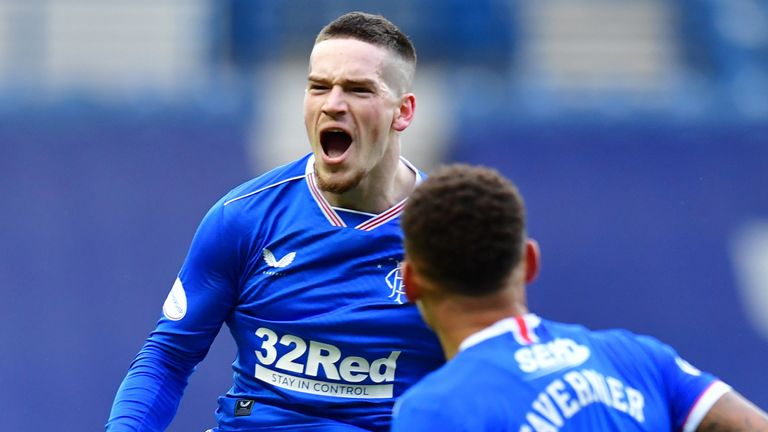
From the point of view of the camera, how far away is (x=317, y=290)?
4.25 metres

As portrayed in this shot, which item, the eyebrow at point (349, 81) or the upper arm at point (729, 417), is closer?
the upper arm at point (729, 417)

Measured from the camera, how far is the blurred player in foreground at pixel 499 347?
9.14 feet

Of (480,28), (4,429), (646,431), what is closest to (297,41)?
(480,28)

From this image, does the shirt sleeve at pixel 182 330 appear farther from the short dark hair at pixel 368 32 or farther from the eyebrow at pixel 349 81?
the short dark hair at pixel 368 32

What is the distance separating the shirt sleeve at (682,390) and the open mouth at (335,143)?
5.21 ft

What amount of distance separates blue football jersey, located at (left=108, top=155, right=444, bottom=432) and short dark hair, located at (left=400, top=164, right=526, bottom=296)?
→ 1269 mm

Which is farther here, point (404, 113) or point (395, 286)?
point (404, 113)

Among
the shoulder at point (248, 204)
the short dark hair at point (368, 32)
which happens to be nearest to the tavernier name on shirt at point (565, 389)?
the shoulder at point (248, 204)

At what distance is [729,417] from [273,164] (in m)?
8.14

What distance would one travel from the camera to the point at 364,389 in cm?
421

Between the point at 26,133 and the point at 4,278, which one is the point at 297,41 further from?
the point at 4,278

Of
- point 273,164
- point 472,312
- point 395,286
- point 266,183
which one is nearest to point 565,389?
point 472,312

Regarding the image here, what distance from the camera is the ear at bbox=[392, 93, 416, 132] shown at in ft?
14.7

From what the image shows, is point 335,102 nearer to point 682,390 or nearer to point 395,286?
point 395,286
